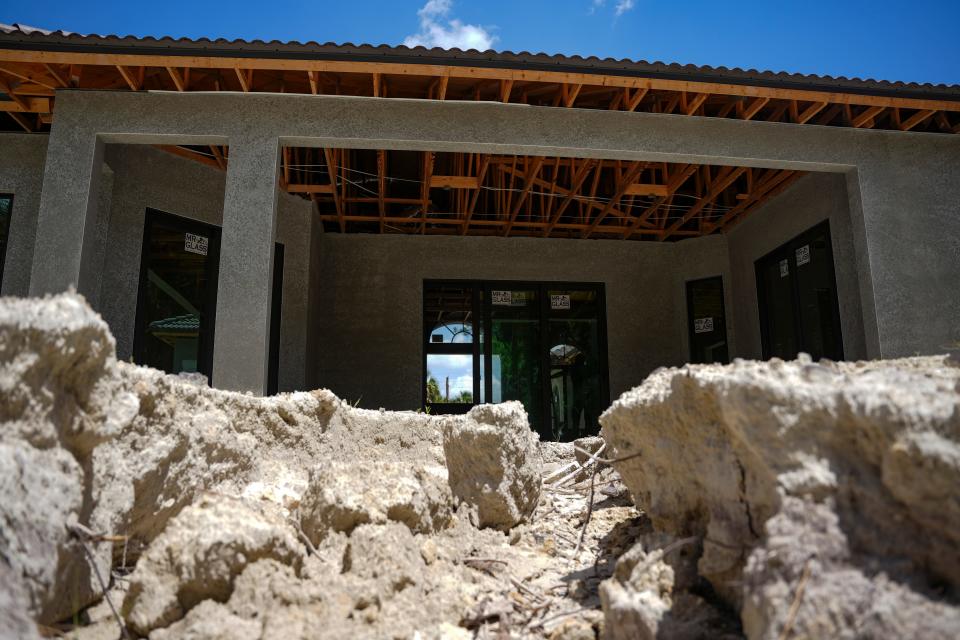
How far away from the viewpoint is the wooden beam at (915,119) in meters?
7.41

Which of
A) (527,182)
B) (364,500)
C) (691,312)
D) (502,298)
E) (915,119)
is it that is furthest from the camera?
(691,312)

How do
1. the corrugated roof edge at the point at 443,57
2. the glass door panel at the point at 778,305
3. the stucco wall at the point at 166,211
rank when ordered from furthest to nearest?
1. the glass door panel at the point at 778,305
2. the stucco wall at the point at 166,211
3. the corrugated roof edge at the point at 443,57

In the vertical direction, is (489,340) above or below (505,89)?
below

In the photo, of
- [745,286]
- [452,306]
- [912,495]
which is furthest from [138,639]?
[745,286]

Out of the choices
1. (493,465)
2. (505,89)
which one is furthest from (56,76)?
(493,465)

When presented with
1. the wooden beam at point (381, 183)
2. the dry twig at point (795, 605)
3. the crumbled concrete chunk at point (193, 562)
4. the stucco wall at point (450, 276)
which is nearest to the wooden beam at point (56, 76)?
the wooden beam at point (381, 183)

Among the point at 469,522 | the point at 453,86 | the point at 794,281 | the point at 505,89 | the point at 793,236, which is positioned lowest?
the point at 469,522

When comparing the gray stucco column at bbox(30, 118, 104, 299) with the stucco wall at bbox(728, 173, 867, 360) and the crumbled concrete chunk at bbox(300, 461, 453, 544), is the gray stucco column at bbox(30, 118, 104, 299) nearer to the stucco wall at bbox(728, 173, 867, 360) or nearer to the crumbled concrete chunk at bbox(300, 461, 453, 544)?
the crumbled concrete chunk at bbox(300, 461, 453, 544)

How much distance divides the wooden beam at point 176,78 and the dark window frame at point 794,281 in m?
7.58

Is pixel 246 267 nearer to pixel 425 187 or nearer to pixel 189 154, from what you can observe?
pixel 189 154

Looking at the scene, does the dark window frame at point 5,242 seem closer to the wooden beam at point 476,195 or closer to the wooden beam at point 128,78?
the wooden beam at point 128,78

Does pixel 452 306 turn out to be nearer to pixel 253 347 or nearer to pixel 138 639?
pixel 253 347

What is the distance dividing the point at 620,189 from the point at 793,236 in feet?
7.96

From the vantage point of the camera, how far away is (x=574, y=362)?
11453mm
